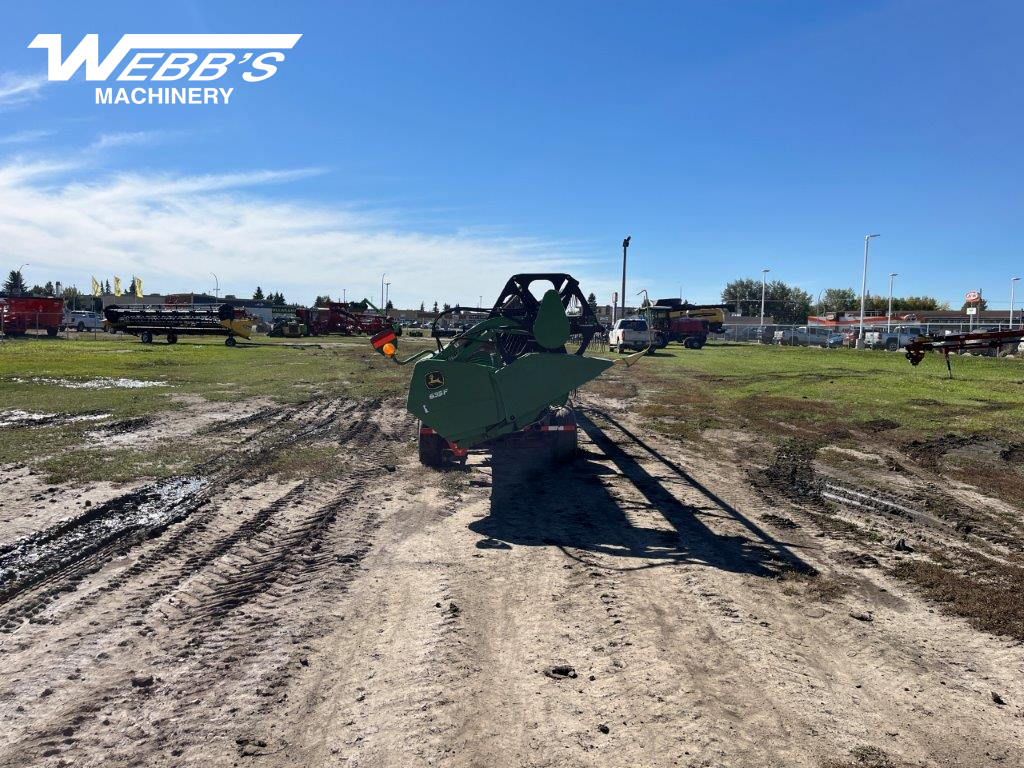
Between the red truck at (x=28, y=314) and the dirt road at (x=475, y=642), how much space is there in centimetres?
4818

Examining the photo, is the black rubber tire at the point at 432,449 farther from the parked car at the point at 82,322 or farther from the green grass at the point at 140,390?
the parked car at the point at 82,322

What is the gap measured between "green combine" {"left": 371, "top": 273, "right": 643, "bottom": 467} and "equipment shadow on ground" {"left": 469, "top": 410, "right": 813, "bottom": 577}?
67 centimetres

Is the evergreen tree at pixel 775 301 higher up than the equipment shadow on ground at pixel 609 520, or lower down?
higher up

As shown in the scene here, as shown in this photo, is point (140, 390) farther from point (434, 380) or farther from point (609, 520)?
point (609, 520)

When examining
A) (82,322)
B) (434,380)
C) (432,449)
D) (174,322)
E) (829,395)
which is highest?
(82,322)

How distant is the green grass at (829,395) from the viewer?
13383 millimetres

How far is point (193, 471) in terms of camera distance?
8789 millimetres

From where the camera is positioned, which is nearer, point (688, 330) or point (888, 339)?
point (688, 330)

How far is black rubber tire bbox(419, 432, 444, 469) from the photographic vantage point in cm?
913

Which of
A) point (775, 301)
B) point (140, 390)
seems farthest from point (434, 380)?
point (775, 301)

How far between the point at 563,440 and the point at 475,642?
5.00 metres

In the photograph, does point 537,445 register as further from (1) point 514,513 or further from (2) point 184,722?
(2) point 184,722

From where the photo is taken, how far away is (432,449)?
920 centimetres

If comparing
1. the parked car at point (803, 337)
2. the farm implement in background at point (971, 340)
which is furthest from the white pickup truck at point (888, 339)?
the farm implement in background at point (971, 340)
